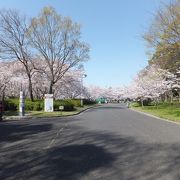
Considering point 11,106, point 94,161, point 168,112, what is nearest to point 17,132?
point 94,161

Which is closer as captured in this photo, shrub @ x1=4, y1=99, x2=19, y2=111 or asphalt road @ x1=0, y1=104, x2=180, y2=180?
asphalt road @ x1=0, y1=104, x2=180, y2=180

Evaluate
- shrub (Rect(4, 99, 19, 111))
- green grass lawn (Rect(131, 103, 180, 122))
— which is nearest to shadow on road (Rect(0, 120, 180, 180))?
green grass lawn (Rect(131, 103, 180, 122))

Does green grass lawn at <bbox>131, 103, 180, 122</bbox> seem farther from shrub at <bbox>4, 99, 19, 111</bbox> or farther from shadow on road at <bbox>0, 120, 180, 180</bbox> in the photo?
shadow on road at <bbox>0, 120, 180, 180</bbox>

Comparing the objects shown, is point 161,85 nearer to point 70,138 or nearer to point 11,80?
point 11,80

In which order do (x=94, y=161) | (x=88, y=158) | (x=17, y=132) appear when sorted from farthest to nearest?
(x=17, y=132) → (x=88, y=158) → (x=94, y=161)

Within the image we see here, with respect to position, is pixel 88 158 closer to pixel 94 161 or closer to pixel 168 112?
pixel 94 161

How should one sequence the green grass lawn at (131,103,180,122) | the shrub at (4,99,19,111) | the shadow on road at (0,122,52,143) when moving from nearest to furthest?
the shadow on road at (0,122,52,143)
the green grass lawn at (131,103,180,122)
the shrub at (4,99,19,111)

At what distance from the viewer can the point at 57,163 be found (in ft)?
31.9

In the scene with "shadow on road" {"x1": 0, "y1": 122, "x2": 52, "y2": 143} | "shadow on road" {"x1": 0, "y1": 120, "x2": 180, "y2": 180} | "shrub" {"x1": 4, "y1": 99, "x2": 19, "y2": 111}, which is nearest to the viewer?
"shadow on road" {"x1": 0, "y1": 120, "x2": 180, "y2": 180}

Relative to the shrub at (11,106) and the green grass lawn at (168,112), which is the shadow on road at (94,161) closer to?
the green grass lawn at (168,112)

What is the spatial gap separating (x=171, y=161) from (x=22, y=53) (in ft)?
146

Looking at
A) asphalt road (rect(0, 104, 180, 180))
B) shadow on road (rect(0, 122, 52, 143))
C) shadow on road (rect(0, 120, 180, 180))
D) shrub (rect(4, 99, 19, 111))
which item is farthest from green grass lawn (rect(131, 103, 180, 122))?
shadow on road (rect(0, 120, 180, 180))

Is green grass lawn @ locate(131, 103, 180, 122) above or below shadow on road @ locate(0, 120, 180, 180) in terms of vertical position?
above

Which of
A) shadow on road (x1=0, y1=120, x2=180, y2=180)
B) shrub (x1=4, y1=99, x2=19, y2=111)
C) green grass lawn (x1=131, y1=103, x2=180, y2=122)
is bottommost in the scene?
shadow on road (x1=0, y1=120, x2=180, y2=180)
